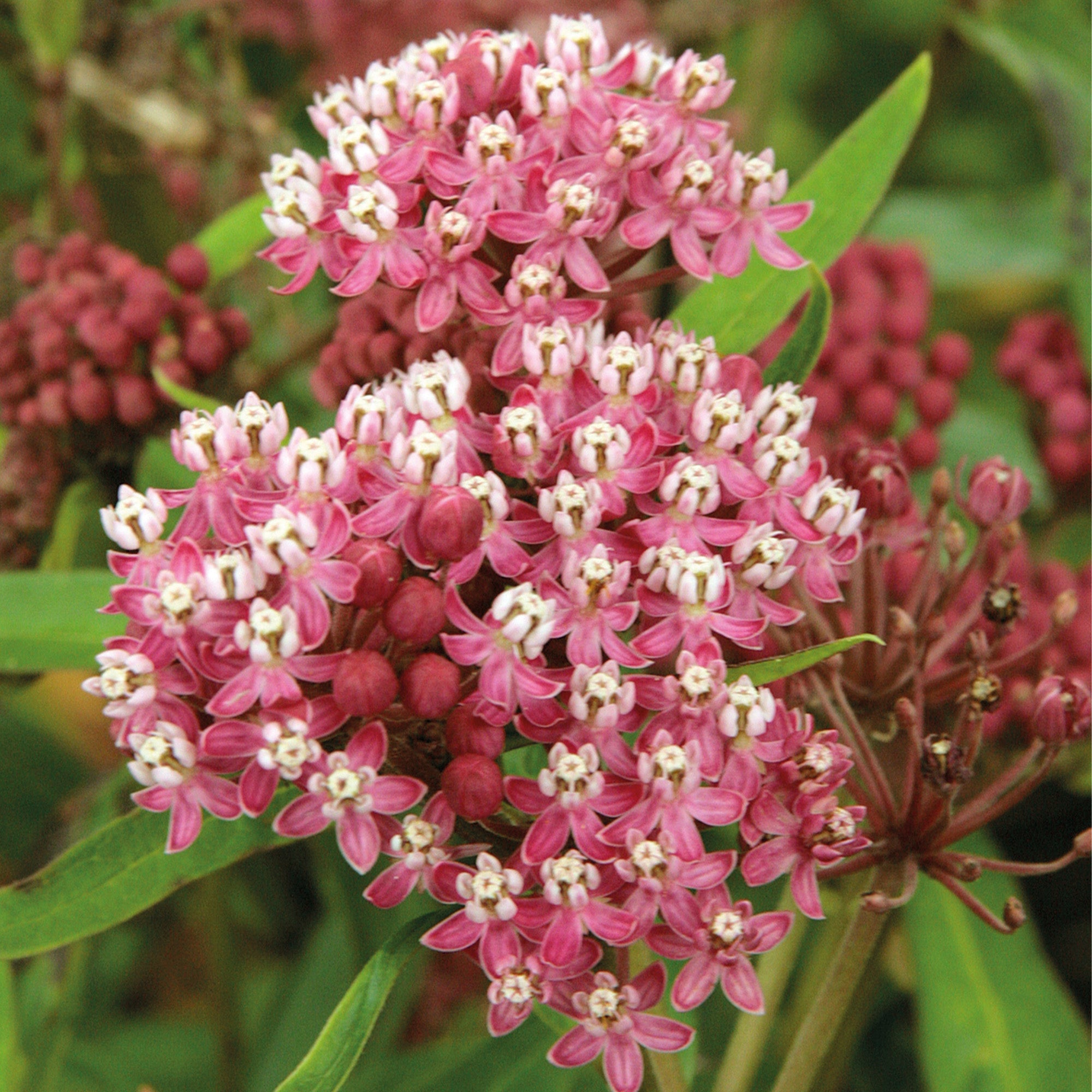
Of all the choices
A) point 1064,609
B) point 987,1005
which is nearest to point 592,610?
point 1064,609

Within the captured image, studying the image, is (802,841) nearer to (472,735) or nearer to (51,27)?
(472,735)

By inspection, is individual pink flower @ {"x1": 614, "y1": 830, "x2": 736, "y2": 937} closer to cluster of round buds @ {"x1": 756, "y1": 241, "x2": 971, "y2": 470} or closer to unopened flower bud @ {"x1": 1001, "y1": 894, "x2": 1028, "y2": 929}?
unopened flower bud @ {"x1": 1001, "y1": 894, "x2": 1028, "y2": 929}

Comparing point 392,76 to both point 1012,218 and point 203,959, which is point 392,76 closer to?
point 203,959

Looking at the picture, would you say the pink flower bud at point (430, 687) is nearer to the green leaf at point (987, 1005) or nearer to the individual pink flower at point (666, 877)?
the individual pink flower at point (666, 877)

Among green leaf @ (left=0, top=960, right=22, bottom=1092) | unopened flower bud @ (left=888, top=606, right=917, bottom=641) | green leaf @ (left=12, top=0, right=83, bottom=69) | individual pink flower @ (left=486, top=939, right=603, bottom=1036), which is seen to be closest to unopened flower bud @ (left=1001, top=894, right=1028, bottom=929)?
unopened flower bud @ (left=888, top=606, right=917, bottom=641)

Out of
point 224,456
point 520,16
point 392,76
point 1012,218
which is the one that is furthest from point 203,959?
point 1012,218

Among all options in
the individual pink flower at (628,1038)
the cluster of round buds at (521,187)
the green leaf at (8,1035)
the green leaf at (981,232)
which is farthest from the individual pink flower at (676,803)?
the green leaf at (981,232)
